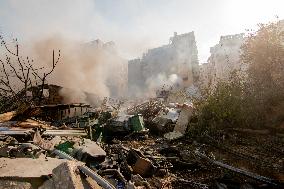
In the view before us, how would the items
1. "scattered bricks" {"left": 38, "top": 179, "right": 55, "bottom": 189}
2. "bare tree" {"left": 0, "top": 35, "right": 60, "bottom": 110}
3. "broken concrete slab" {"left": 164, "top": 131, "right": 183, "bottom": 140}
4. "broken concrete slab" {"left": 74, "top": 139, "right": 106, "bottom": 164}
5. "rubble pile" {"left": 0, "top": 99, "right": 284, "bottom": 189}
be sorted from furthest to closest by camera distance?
"bare tree" {"left": 0, "top": 35, "right": 60, "bottom": 110} → "broken concrete slab" {"left": 164, "top": 131, "right": 183, "bottom": 140} → "broken concrete slab" {"left": 74, "top": 139, "right": 106, "bottom": 164} → "rubble pile" {"left": 0, "top": 99, "right": 284, "bottom": 189} → "scattered bricks" {"left": 38, "top": 179, "right": 55, "bottom": 189}

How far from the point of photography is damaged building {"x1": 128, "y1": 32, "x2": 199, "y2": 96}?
135 ft

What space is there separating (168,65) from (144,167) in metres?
35.8

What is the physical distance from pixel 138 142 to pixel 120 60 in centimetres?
3625

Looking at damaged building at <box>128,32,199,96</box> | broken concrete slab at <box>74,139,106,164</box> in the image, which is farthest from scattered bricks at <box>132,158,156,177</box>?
damaged building at <box>128,32,199,96</box>

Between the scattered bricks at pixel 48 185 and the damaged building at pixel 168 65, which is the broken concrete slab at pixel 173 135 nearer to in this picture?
the scattered bricks at pixel 48 185

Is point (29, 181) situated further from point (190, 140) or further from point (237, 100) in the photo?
point (237, 100)

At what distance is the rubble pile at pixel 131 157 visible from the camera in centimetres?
355

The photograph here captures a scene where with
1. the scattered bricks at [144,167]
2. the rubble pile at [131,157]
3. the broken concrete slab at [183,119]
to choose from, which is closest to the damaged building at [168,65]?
the broken concrete slab at [183,119]

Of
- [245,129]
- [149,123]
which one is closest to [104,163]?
[245,129]

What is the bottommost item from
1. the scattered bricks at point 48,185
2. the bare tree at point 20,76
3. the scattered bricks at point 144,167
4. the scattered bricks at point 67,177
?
the scattered bricks at point 144,167

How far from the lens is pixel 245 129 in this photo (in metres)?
11.3

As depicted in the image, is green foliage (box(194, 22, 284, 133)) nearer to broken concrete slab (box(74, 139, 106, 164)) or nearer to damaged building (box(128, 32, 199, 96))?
broken concrete slab (box(74, 139, 106, 164))

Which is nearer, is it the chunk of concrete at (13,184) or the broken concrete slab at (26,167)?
the chunk of concrete at (13,184)

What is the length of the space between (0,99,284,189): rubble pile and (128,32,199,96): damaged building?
1101 inches
